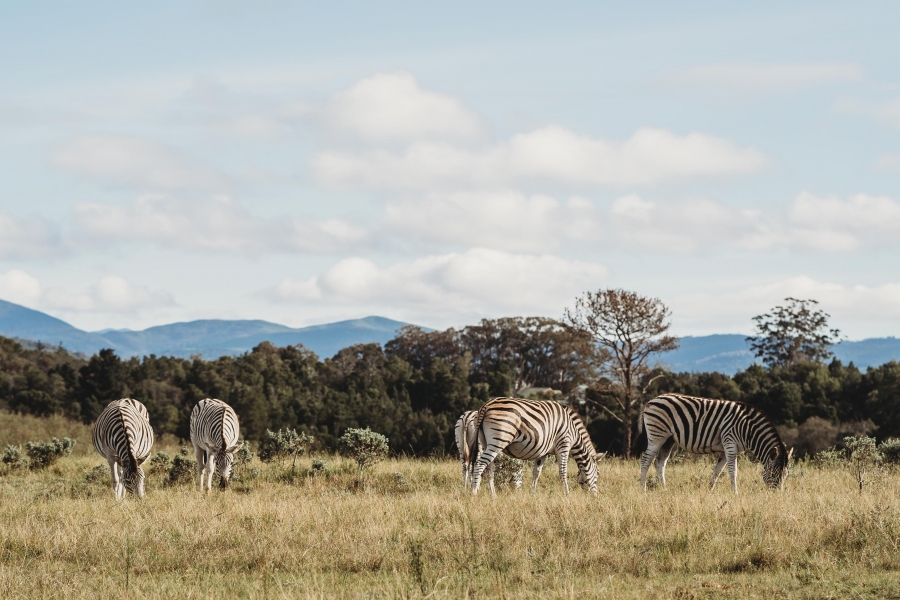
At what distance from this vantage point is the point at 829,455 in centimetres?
2066

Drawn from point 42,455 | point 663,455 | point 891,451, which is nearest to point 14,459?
point 42,455

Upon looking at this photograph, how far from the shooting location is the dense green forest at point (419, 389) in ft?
177

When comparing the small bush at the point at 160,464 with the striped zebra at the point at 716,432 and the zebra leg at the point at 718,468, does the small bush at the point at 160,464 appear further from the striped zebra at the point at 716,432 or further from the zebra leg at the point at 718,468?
the zebra leg at the point at 718,468

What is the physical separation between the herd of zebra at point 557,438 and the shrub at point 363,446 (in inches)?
111

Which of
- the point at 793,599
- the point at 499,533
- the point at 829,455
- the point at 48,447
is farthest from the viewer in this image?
the point at 48,447

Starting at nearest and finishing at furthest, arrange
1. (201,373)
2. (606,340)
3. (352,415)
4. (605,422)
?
1. (606,340)
2. (605,422)
3. (352,415)
4. (201,373)

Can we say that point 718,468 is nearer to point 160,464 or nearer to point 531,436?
point 531,436

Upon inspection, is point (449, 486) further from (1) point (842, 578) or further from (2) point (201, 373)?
(2) point (201, 373)

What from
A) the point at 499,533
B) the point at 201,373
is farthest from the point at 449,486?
the point at 201,373

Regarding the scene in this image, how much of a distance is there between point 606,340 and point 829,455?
2278cm

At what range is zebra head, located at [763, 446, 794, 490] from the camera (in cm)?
1631

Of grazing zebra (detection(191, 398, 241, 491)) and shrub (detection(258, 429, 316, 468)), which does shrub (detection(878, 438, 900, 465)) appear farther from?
grazing zebra (detection(191, 398, 241, 491))

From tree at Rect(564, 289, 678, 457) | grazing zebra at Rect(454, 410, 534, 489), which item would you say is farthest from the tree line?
grazing zebra at Rect(454, 410, 534, 489)

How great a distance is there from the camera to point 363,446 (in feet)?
65.4
